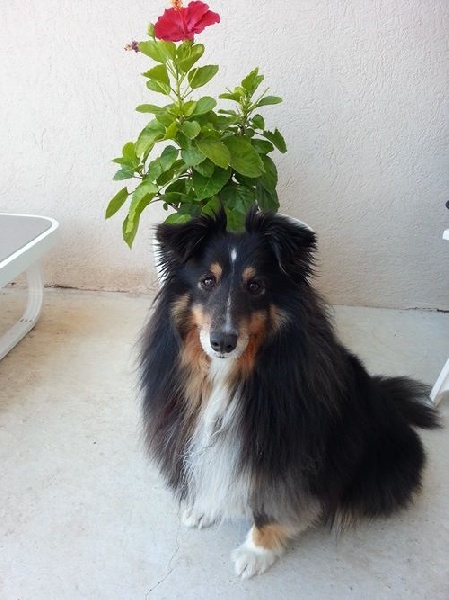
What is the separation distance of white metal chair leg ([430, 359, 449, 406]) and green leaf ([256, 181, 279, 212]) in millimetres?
924

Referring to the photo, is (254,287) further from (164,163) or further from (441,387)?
(441,387)

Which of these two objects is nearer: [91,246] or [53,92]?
[53,92]

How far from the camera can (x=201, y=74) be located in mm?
1731

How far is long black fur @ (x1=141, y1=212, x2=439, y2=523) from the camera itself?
1.17 metres

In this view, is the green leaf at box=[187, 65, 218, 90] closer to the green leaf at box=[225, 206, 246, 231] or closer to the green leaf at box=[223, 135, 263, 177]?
the green leaf at box=[223, 135, 263, 177]

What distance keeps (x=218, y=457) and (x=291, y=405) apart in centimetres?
24

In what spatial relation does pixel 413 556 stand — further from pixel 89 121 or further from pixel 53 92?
pixel 53 92

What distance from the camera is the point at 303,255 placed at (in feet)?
3.75

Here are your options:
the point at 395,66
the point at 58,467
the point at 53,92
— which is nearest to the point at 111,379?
the point at 58,467

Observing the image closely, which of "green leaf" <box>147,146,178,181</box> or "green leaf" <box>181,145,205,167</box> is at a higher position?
"green leaf" <box>181,145,205,167</box>

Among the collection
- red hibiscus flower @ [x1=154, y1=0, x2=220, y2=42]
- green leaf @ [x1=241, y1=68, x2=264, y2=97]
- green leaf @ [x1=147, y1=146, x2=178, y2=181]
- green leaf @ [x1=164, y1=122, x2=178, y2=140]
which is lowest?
green leaf @ [x1=147, y1=146, x2=178, y2=181]

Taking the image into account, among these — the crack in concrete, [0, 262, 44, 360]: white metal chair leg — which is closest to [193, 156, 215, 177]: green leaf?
[0, 262, 44, 360]: white metal chair leg

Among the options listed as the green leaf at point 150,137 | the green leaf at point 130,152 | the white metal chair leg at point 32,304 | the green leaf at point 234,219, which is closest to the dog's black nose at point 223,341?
the green leaf at point 234,219

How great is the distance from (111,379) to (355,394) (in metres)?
1.14
